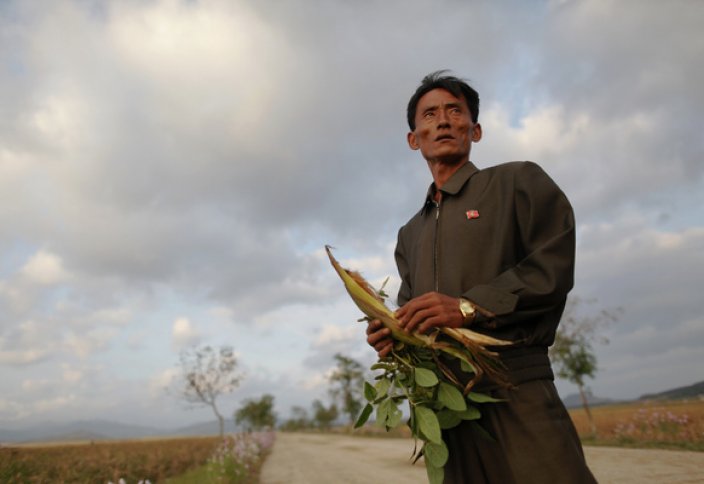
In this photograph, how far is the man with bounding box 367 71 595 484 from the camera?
164 centimetres

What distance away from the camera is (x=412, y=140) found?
2.53 m

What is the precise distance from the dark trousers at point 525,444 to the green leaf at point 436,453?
0.17 meters

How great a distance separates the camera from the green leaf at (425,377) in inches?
68.6

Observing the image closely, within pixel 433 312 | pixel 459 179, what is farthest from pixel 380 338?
pixel 459 179

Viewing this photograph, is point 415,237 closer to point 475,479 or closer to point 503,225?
point 503,225

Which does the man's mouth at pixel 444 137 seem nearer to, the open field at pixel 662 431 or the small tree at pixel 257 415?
the open field at pixel 662 431

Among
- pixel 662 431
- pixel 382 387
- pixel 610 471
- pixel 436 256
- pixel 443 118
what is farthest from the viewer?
pixel 662 431

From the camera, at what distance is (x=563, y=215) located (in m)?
1.79

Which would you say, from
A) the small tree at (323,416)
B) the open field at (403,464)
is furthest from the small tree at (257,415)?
the open field at (403,464)

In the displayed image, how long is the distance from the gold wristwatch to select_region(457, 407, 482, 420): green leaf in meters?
0.38

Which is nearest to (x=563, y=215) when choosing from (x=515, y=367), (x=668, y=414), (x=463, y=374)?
(x=515, y=367)

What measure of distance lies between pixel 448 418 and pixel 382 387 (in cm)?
32

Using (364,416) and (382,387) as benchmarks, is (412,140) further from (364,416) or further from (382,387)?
(364,416)

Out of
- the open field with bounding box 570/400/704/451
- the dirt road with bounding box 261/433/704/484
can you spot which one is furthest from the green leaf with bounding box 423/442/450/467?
the open field with bounding box 570/400/704/451
